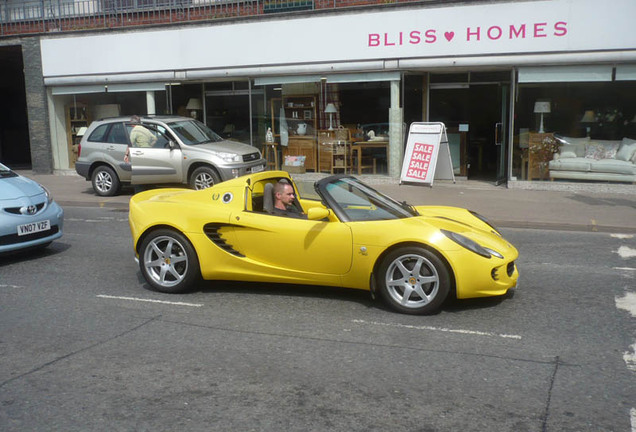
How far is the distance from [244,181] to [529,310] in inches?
126

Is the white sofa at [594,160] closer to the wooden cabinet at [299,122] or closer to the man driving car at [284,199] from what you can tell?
the wooden cabinet at [299,122]

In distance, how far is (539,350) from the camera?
5191 mm

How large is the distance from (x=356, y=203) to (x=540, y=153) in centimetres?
1045

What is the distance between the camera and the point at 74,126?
69.9ft

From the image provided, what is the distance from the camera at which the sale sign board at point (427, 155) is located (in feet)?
52.2

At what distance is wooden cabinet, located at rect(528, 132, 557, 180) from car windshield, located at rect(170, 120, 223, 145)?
772 centimetres

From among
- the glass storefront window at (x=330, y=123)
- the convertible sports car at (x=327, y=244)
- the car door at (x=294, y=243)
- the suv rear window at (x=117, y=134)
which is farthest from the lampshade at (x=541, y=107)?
the car door at (x=294, y=243)

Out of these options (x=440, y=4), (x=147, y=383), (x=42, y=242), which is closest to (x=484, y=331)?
(x=147, y=383)

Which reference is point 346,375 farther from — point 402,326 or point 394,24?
point 394,24

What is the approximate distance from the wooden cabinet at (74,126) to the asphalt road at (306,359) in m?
14.4

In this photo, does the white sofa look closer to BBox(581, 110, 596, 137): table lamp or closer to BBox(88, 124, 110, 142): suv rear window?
BBox(581, 110, 596, 137): table lamp

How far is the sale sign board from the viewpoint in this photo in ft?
52.2

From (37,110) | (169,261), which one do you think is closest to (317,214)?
(169,261)

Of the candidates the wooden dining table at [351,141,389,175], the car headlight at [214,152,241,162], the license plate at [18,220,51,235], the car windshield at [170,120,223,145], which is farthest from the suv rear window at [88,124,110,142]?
the license plate at [18,220,51,235]
